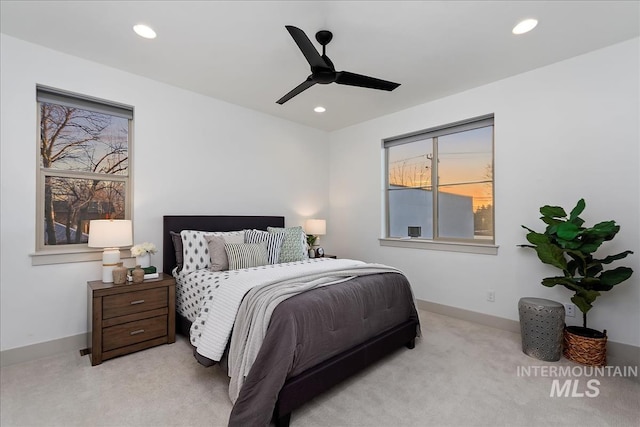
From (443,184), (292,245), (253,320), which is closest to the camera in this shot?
(253,320)

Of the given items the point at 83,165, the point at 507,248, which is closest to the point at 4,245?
the point at 83,165

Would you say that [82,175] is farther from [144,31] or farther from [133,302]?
[144,31]

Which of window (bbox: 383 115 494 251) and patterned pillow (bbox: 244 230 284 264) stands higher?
window (bbox: 383 115 494 251)

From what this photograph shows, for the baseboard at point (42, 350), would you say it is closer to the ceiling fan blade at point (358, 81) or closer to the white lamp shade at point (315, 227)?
the white lamp shade at point (315, 227)

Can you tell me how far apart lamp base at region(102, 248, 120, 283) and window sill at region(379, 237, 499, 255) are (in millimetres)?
3217

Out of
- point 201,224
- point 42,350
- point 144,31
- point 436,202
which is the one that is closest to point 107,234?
point 201,224

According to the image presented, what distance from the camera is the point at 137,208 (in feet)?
10.4

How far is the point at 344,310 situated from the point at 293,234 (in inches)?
67.1

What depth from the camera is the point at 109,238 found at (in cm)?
261

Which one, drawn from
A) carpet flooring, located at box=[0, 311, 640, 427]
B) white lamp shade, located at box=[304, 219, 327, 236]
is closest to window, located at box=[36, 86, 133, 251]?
carpet flooring, located at box=[0, 311, 640, 427]

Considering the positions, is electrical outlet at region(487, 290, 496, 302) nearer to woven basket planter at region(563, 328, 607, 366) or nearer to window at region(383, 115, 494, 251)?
window at region(383, 115, 494, 251)

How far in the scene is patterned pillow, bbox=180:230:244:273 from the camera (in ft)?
10.1

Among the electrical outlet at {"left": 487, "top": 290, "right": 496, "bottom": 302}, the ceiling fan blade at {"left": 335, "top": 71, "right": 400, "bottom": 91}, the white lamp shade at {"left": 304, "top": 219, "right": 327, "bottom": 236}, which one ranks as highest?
the ceiling fan blade at {"left": 335, "top": 71, "right": 400, "bottom": 91}

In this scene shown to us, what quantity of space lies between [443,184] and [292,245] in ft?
6.96
